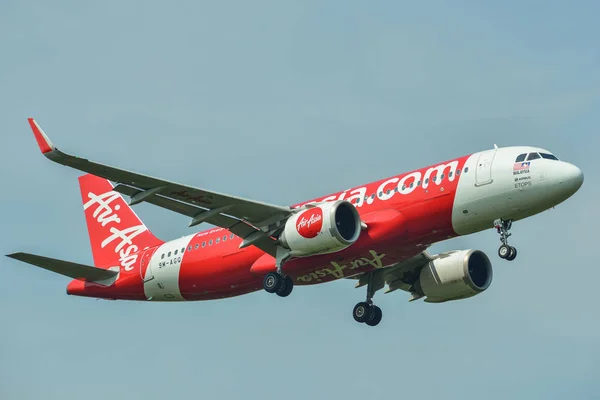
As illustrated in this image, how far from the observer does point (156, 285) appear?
55.7 metres

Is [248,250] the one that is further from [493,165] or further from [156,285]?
[493,165]

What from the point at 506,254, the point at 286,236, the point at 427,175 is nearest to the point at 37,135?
the point at 286,236

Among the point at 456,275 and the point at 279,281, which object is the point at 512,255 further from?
the point at 279,281

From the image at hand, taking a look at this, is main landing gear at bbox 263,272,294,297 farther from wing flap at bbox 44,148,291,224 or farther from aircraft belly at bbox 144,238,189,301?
aircraft belly at bbox 144,238,189,301

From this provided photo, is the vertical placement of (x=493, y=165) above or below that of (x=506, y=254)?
above

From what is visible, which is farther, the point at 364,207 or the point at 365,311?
the point at 365,311

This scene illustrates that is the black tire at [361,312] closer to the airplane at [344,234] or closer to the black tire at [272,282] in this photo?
the airplane at [344,234]

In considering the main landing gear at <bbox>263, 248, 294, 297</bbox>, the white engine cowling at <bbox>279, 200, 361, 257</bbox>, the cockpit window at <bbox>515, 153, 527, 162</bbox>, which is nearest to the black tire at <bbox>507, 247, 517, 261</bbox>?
the cockpit window at <bbox>515, 153, 527, 162</bbox>

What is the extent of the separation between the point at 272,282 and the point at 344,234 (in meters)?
3.86

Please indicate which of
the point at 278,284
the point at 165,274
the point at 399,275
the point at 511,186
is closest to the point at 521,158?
the point at 511,186

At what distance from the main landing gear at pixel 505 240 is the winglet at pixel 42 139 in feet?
56.6

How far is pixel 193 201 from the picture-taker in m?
49.5

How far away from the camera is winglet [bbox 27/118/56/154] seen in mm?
45688

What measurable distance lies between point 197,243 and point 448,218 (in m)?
12.4
